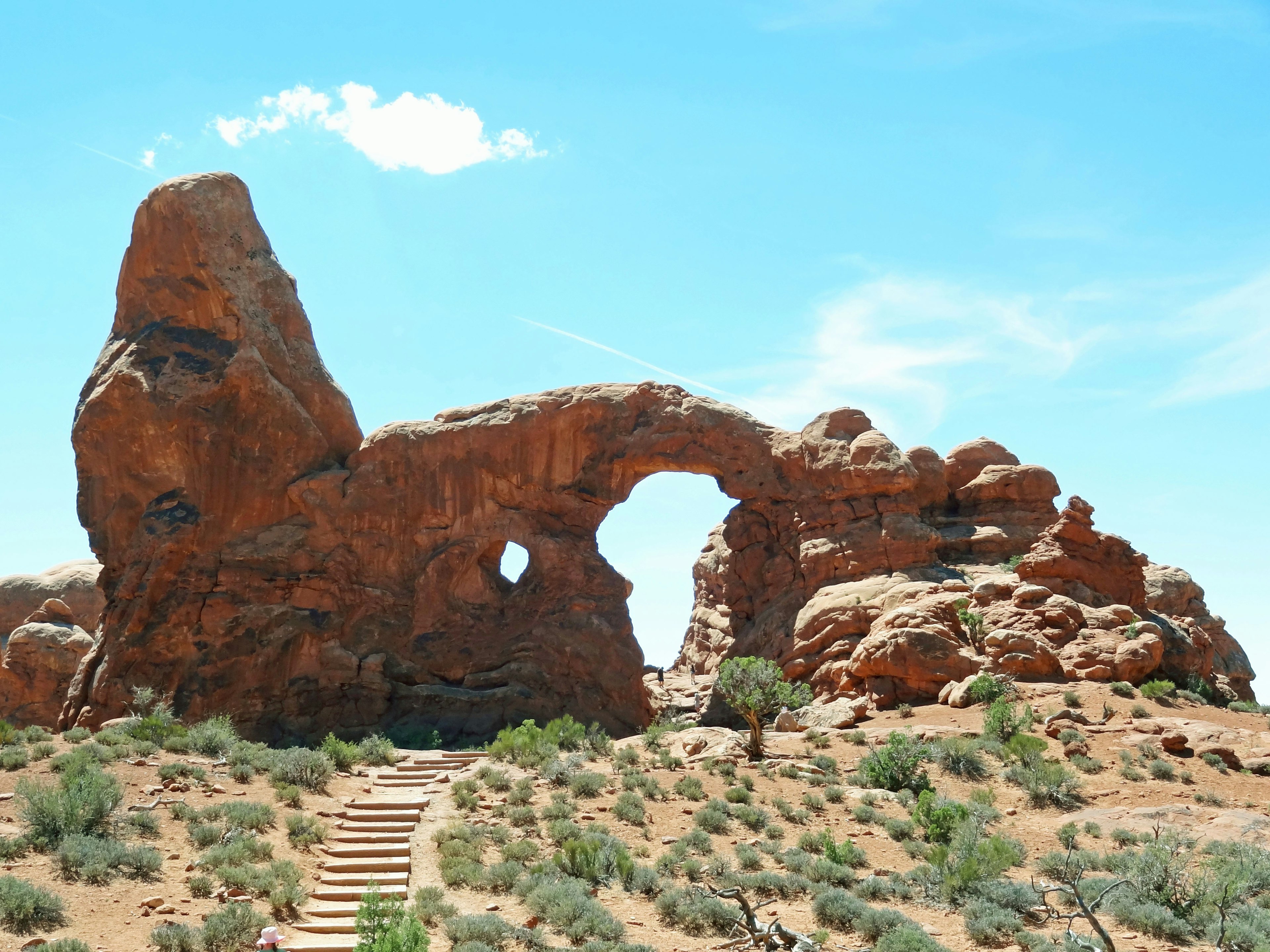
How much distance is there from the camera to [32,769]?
18.0m

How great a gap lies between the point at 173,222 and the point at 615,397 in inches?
528

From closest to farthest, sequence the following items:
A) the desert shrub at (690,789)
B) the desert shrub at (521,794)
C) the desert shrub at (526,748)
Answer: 1. the desert shrub at (521,794)
2. the desert shrub at (690,789)
3. the desert shrub at (526,748)

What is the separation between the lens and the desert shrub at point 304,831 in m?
15.9

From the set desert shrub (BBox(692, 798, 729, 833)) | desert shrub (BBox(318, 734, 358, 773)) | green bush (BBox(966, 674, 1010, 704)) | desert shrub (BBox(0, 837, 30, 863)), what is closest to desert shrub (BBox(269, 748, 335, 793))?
desert shrub (BBox(318, 734, 358, 773))

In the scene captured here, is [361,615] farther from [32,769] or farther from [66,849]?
[66,849]

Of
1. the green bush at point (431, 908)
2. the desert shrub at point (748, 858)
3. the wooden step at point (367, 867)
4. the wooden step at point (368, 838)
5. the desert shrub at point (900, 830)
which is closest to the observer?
the green bush at point (431, 908)

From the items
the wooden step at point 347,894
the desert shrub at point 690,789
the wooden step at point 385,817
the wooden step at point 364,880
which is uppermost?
the desert shrub at point 690,789

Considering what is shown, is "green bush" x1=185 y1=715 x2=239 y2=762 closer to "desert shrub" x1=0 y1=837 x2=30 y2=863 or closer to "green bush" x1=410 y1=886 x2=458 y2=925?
"desert shrub" x1=0 y1=837 x2=30 y2=863

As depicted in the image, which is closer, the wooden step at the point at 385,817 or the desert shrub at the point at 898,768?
the wooden step at the point at 385,817

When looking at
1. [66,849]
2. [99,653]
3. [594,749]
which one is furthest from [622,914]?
[99,653]

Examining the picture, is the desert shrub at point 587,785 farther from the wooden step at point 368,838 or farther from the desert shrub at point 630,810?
the wooden step at point 368,838

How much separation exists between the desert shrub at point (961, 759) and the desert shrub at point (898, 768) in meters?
0.47

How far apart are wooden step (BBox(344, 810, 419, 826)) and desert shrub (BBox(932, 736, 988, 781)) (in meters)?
9.94

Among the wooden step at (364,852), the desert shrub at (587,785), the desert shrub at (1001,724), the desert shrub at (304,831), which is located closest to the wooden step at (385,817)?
the desert shrub at (304,831)
